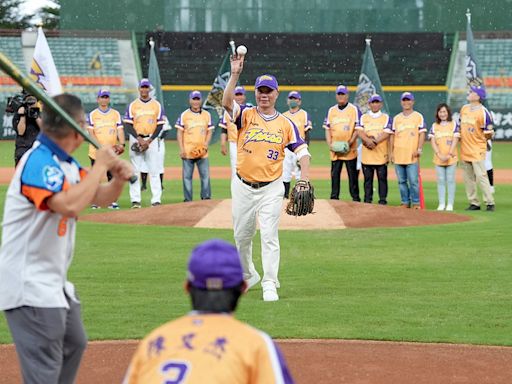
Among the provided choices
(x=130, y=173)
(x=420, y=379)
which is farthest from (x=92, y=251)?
(x=130, y=173)

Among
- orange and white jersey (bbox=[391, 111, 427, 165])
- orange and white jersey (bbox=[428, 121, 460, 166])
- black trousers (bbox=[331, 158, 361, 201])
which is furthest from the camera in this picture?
black trousers (bbox=[331, 158, 361, 201])

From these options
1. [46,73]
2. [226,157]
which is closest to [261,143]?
[46,73]

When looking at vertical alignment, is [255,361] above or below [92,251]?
above

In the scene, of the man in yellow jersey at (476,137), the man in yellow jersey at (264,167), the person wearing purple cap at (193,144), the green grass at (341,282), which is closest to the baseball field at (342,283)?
the green grass at (341,282)

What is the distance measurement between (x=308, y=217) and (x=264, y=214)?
21.9 feet

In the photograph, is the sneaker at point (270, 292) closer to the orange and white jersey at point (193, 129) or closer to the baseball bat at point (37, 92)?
the baseball bat at point (37, 92)

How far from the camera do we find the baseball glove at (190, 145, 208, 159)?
65.5 ft

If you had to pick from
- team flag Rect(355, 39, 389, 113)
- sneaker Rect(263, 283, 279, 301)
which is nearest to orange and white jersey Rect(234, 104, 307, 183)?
sneaker Rect(263, 283, 279, 301)

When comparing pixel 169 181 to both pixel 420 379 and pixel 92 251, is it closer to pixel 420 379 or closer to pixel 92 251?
pixel 92 251

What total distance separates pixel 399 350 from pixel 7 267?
4.12 meters

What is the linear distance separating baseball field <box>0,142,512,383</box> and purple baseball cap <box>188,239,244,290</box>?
4.67 metres

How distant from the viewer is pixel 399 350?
27.5ft

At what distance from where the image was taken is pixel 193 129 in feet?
65.7

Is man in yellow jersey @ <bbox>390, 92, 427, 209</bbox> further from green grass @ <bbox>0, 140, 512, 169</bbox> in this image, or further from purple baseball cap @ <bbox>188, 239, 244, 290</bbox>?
purple baseball cap @ <bbox>188, 239, 244, 290</bbox>
